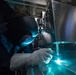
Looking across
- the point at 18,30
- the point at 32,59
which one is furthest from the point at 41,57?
the point at 18,30

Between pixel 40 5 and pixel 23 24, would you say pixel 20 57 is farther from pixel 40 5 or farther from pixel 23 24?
pixel 40 5

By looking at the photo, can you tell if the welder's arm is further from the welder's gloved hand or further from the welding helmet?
the welding helmet

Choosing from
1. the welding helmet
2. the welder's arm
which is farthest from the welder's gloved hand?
the welding helmet

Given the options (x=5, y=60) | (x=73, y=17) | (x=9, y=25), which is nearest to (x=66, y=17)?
(x=73, y=17)

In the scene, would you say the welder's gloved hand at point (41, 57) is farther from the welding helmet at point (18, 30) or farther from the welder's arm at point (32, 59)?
the welding helmet at point (18, 30)

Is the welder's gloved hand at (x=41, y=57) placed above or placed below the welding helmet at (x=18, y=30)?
below

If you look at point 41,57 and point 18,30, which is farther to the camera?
point 18,30

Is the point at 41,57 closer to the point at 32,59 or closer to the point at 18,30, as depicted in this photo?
the point at 32,59

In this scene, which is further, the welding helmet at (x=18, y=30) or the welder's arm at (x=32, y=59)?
the welding helmet at (x=18, y=30)

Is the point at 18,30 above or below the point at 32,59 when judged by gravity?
above

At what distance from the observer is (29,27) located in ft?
3.51

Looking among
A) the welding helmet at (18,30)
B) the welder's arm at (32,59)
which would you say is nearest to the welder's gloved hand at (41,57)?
the welder's arm at (32,59)

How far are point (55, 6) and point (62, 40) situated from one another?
408mm

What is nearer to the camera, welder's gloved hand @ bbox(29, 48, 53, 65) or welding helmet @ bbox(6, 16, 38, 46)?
welder's gloved hand @ bbox(29, 48, 53, 65)
